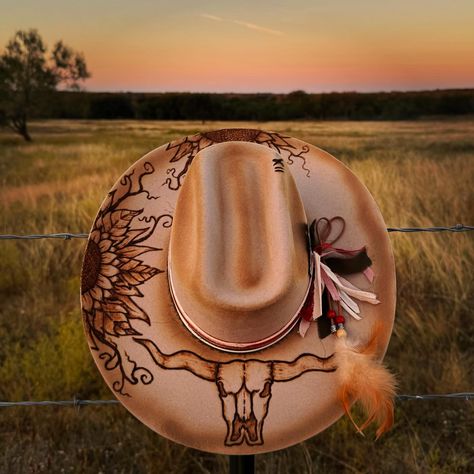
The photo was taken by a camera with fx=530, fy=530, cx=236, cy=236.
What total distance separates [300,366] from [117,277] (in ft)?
1.80

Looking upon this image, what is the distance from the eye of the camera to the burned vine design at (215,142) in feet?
5.16

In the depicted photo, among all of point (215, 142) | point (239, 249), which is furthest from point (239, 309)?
point (215, 142)

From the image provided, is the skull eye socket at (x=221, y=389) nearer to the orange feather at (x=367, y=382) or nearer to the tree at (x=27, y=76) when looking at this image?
the orange feather at (x=367, y=382)

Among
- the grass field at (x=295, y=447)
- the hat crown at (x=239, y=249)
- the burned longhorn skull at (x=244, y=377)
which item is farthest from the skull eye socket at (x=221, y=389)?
the grass field at (x=295, y=447)

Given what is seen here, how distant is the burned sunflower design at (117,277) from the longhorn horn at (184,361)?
4 cm

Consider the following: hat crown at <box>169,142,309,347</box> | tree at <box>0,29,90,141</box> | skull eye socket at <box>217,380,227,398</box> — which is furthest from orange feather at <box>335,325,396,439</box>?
tree at <box>0,29,90,141</box>

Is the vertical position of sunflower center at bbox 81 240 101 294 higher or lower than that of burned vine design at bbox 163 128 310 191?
lower

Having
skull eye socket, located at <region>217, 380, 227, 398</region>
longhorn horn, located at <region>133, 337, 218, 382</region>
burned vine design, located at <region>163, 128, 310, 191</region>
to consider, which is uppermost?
burned vine design, located at <region>163, 128, 310, 191</region>

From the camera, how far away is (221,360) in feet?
4.46

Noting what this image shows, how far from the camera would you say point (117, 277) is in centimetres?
146

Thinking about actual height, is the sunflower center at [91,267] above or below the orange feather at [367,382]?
Answer: above

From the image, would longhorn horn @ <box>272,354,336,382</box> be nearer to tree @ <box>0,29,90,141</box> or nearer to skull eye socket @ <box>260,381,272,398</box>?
skull eye socket @ <box>260,381,272,398</box>

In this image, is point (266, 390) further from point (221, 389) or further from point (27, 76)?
point (27, 76)

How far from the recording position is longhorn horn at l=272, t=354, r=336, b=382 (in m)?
1.35
